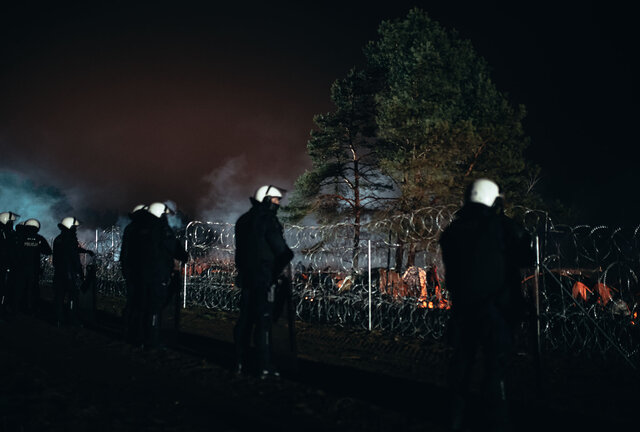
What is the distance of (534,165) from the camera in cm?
2520

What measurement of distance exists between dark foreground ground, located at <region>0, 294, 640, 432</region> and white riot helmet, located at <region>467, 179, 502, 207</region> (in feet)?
6.00

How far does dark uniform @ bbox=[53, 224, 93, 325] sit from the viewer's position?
10.2 meters

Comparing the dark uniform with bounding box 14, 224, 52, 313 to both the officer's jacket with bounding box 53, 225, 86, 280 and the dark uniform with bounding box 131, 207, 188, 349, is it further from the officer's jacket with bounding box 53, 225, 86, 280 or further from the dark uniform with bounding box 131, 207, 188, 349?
the dark uniform with bounding box 131, 207, 188, 349

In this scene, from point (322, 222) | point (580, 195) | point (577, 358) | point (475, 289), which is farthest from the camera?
point (580, 195)

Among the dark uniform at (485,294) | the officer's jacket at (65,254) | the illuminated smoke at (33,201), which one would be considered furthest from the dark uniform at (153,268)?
the illuminated smoke at (33,201)

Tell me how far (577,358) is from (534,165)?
765 inches

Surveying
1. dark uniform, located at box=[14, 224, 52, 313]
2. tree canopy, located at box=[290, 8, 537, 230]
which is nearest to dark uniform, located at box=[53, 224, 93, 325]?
dark uniform, located at box=[14, 224, 52, 313]

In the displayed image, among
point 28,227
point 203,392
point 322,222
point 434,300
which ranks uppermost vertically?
point 322,222

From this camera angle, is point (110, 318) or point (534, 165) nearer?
point (110, 318)

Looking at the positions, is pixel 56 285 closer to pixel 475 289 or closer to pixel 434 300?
pixel 434 300

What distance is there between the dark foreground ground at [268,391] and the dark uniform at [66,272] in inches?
73.5

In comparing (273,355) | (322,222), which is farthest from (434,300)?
(322,222)

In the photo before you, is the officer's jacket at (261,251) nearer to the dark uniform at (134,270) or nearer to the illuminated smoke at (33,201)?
the dark uniform at (134,270)

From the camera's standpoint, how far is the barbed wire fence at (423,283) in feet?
24.7
